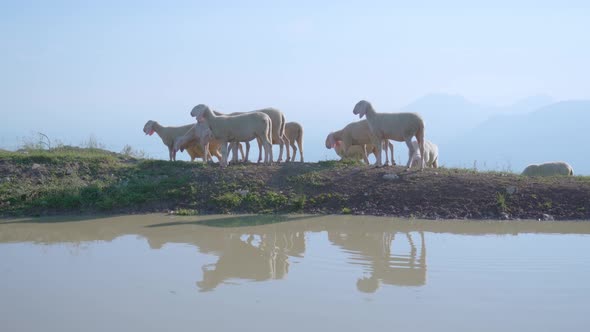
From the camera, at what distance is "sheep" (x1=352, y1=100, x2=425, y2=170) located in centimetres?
1495

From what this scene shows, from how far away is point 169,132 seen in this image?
1916 cm

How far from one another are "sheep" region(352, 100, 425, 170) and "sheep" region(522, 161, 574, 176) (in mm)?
4864

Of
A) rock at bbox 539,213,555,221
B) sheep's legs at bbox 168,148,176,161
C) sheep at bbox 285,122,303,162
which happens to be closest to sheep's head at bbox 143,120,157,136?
sheep's legs at bbox 168,148,176,161

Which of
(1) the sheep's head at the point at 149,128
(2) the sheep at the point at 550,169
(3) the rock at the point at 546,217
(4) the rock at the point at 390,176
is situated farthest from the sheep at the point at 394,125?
(1) the sheep's head at the point at 149,128

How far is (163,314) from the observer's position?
6645 mm

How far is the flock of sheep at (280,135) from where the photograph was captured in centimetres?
1523

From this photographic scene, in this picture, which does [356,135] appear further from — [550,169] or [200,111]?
A: [550,169]

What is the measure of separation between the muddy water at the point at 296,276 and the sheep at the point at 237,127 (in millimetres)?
→ 3726

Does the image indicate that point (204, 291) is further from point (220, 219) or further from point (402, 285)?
point (220, 219)

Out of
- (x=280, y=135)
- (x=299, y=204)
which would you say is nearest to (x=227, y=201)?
(x=299, y=204)

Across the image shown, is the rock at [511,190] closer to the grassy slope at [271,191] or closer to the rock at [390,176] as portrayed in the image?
the grassy slope at [271,191]

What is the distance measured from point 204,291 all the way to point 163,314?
0.86m

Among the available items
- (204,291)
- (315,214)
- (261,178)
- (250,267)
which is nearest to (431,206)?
(315,214)

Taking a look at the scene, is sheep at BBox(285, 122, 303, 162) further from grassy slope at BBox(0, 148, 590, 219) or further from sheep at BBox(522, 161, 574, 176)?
sheep at BBox(522, 161, 574, 176)
